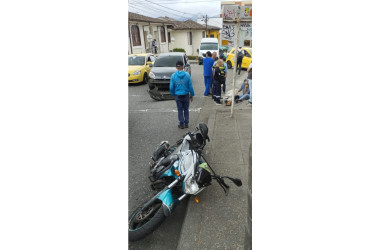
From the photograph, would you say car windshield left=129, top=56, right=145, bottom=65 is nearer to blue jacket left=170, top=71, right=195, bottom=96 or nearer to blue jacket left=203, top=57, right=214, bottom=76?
blue jacket left=203, top=57, right=214, bottom=76

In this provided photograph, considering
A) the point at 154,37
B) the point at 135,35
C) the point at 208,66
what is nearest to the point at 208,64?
the point at 208,66

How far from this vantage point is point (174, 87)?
5.80 metres

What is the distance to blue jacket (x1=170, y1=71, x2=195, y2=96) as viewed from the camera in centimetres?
567

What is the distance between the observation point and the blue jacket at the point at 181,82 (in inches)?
223

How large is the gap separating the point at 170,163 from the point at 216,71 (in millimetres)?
5535

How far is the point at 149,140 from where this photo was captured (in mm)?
5430

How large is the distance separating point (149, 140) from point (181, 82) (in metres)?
1.59

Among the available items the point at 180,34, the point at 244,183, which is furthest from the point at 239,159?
the point at 180,34

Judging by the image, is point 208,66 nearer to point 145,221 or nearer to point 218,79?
point 218,79

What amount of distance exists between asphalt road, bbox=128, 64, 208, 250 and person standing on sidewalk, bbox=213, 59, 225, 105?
0.63m

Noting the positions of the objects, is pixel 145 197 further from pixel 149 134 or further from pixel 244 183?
pixel 149 134

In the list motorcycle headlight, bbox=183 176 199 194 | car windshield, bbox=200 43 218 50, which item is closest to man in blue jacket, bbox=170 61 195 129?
motorcycle headlight, bbox=183 176 199 194

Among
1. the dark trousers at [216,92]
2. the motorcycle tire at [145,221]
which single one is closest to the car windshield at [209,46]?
the dark trousers at [216,92]

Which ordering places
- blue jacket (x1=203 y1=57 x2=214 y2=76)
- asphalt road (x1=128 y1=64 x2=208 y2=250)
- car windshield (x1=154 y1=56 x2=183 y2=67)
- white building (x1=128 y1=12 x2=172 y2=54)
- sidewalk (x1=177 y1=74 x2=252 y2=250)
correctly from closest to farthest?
1. sidewalk (x1=177 y1=74 x2=252 y2=250)
2. asphalt road (x1=128 y1=64 x2=208 y2=250)
3. blue jacket (x1=203 y1=57 x2=214 y2=76)
4. car windshield (x1=154 y1=56 x2=183 y2=67)
5. white building (x1=128 y1=12 x2=172 y2=54)
